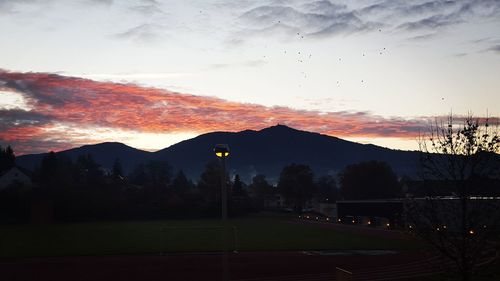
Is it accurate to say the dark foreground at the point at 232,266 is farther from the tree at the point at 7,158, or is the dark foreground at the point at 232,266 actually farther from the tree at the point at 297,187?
the tree at the point at 7,158

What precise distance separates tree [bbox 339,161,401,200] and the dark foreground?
9804cm

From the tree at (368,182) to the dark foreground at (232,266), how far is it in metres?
98.0

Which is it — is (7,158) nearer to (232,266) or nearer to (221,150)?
(232,266)

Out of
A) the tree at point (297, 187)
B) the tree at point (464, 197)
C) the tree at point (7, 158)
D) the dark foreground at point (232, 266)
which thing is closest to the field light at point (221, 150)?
the tree at point (464, 197)

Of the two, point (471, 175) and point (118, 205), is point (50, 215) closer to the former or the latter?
point (118, 205)

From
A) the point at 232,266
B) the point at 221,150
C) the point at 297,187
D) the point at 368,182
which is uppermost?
the point at 221,150

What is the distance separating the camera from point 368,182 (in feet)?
455

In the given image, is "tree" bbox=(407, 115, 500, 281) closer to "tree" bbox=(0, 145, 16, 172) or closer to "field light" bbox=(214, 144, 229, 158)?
"field light" bbox=(214, 144, 229, 158)

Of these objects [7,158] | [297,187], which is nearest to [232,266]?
[297,187]

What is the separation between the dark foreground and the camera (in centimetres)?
3056

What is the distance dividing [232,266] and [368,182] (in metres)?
108

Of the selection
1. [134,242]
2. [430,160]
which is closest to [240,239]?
[134,242]

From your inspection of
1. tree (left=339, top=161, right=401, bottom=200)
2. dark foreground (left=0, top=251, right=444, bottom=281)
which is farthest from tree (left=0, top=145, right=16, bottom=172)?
dark foreground (left=0, top=251, right=444, bottom=281)

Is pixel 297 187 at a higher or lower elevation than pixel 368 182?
lower
